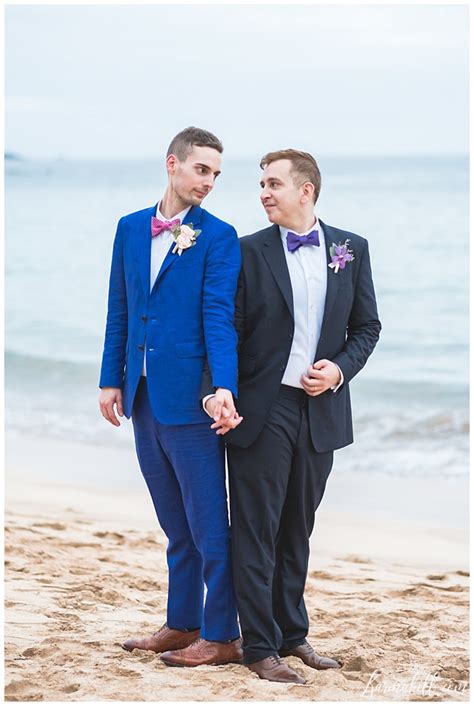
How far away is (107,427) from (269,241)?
22.0ft

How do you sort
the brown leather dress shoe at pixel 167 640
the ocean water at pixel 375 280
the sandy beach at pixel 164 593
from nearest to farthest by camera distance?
the sandy beach at pixel 164 593
the brown leather dress shoe at pixel 167 640
the ocean water at pixel 375 280

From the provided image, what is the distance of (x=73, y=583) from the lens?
16.5ft

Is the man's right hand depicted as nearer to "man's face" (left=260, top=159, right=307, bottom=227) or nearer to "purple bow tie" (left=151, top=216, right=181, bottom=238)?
"purple bow tie" (left=151, top=216, right=181, bottom=238)

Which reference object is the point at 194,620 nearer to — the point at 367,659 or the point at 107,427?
the point at 367,659

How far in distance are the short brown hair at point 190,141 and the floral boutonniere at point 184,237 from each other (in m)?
0.24

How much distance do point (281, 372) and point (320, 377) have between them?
0.44 feet

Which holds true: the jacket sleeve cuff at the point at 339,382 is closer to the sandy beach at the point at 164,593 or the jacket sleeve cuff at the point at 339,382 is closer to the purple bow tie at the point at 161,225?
the purple bow tie at the point at 161,225

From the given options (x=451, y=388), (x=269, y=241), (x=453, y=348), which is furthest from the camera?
(x=453, y=348)

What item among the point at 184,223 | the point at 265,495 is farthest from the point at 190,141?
the point at 265,495

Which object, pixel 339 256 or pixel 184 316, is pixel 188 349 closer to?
pixel 184 316

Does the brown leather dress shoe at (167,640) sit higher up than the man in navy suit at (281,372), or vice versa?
the man in navy suit at (281,372)

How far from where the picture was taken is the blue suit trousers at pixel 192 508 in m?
3.68

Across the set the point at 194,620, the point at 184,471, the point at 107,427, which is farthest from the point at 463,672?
the point at 107,427

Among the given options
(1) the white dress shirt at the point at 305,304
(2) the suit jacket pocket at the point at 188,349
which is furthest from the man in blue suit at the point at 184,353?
(1) the white dress shirt at the point at 305,304
